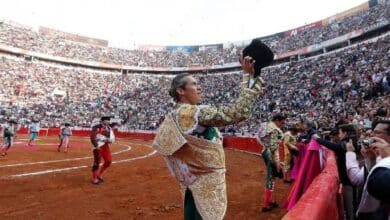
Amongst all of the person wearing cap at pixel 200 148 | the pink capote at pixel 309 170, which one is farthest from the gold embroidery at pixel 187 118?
the pink capote at pixel 309 170

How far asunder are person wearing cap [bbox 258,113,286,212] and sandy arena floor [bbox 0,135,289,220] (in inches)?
10.0

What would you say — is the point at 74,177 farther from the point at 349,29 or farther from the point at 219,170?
the point at 349,29

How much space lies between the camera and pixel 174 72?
6438cm

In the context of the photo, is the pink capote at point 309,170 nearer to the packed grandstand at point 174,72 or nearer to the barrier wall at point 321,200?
the barrier wall at point 321,200

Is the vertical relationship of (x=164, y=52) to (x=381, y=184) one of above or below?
above

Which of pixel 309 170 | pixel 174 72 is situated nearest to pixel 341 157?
pixel 309 170

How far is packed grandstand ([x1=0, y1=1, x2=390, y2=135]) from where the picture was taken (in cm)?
2453

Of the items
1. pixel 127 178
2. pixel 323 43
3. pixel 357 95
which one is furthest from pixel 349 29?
pixel 127 178

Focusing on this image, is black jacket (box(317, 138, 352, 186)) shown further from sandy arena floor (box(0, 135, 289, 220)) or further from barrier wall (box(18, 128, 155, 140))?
barrier wall (box(18, 128, 155, 140))

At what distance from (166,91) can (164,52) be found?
2070 cm

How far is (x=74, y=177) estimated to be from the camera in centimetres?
1032

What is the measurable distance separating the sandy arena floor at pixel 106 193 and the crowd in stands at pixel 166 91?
307 inches

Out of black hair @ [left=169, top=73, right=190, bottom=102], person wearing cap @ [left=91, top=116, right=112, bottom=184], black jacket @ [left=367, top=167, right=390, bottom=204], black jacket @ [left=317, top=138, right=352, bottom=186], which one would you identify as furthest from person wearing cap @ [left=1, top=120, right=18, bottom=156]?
black jacket @ [left=367, top=167, right=390, bottom=204]

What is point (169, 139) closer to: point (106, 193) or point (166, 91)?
point (106, 193)
